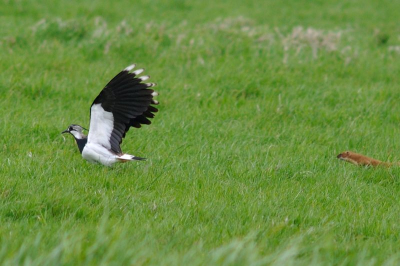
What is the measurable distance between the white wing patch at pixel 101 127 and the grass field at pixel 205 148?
0.23m

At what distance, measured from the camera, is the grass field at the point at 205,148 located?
4.07 m

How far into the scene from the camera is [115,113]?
5719 millimetres

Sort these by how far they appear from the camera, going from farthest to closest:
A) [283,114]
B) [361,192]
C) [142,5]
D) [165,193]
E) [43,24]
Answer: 1. [142,5]
2. [43,24]
3. [283,114]
4. [361,192]
5. [165,193]

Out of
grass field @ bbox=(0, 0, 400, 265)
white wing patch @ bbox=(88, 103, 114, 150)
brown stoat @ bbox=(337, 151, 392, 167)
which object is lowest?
brown stoat @ bbox=(337, 151, 392, 167)

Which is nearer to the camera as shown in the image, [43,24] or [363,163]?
[363,163]

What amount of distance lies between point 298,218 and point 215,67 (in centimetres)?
455

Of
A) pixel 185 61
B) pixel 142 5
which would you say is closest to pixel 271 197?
pixel 185 61

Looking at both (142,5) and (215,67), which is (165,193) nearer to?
(215,67)

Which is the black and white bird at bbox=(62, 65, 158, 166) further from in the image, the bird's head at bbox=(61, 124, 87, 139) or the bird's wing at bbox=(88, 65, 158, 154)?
the bird's head at bbox=(61, 124, 87, 139)

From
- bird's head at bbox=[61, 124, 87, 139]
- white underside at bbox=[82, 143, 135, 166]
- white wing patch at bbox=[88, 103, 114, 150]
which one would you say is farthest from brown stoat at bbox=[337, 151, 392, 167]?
bird's head at bbox=[61, 124, 87, 139]

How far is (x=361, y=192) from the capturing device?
5445 mm

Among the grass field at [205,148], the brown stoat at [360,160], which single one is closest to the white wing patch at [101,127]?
the grass field at [205,148]

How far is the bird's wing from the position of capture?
5.63 metres

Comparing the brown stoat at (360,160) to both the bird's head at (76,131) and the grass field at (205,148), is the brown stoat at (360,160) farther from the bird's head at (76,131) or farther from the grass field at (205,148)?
the bird's head at (76,131)
